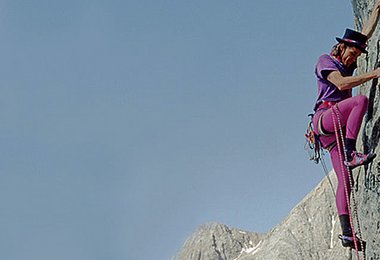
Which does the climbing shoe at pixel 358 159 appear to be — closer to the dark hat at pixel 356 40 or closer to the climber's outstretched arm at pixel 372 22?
the dark hat at pixel 356 40

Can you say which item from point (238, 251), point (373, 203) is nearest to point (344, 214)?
point (373, 203)

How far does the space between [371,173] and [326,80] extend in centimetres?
132

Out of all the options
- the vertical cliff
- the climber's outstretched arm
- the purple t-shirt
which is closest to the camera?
the vertical cliff

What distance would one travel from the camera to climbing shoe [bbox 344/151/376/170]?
26.7ft

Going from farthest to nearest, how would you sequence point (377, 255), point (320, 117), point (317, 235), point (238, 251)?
point (238, 251) → point (317, 235) → point (320, 117) → point (377, 255)

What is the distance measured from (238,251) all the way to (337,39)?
312 feet

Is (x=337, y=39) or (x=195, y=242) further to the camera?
(x=195, y=242)

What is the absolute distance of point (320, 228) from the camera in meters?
82.9

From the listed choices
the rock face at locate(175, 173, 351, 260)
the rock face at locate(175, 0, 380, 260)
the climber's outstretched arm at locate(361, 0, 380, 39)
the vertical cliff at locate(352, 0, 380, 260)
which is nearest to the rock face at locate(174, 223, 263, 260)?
the rock face at locate(175, 0, 380, 260)

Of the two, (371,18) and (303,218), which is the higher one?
(303,218)

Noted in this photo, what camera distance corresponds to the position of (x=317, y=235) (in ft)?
273

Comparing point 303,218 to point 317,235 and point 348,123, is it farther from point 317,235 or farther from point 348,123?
point 348,123

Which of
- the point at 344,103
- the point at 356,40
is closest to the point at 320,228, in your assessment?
the point at 356,40

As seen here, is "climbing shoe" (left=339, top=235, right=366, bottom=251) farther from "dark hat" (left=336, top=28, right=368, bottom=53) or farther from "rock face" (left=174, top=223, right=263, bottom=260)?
"rock face" (left=174, top=223, right=263, bottom=260)
